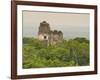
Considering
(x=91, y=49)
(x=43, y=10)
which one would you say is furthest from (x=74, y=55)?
(x=43, y=10)

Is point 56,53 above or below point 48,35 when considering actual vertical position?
below

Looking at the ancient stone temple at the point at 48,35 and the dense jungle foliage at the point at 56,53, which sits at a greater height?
the ancient stone temple at the point at 48,35

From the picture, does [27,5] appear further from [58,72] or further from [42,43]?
[58,72]

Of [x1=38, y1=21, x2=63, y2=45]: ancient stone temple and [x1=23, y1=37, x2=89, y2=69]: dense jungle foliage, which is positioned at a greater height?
[x1=38, y1=21, x2=63, y2=45]: ancient stone temple
